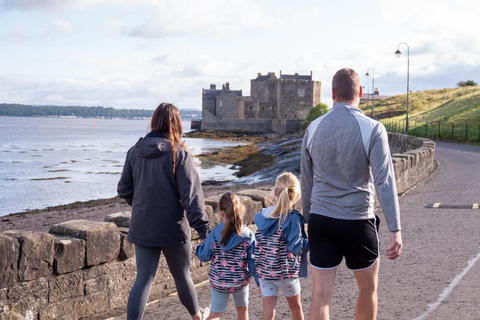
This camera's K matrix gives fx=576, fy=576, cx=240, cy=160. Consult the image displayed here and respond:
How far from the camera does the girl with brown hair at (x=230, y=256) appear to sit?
4.62m

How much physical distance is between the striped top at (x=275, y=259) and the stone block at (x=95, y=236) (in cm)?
143

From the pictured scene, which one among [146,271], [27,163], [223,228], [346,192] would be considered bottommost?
[27,163]

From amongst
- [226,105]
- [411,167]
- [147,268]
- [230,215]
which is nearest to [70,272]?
[147,268]

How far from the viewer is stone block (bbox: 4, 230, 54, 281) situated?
4422 millimetres

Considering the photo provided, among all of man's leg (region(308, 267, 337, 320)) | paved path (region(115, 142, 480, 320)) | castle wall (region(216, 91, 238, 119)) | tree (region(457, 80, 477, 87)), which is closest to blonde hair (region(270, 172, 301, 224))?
man's leg (region(308, 267, 337, 320))

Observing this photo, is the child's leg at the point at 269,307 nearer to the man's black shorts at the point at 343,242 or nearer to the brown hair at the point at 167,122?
the man's black shorts at the point at 343,242

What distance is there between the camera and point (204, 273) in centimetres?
657

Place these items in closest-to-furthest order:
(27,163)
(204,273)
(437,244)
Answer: (204,273)
(437,244)
(27,163)

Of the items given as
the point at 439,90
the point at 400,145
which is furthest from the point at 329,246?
the point at 439,90

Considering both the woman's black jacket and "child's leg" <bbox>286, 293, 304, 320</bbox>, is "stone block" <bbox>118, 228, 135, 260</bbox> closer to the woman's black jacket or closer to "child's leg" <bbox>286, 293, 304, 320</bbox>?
the woman's black jacket

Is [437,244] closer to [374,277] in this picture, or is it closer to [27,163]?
[374,277]

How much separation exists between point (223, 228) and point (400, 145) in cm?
2734

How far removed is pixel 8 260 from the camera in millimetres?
4305

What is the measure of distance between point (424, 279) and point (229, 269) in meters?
2.78
